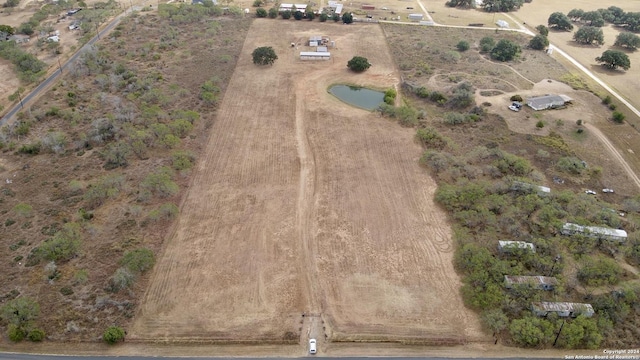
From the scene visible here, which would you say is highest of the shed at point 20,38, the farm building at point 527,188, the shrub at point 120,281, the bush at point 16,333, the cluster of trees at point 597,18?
the cluster of trees at point 597,18

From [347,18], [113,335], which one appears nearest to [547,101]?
[347,18]

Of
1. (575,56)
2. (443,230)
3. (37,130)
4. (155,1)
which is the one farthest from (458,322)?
(155,1)

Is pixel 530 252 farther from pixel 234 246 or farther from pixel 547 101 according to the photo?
pixel 547 101

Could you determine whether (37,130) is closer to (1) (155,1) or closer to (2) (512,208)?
(2) (512,208)

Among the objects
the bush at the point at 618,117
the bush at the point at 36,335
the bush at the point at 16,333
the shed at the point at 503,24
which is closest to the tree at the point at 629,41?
the shed at the point at 503,24

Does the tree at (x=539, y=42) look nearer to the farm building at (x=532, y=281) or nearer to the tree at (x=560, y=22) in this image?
the tree at (x=560, y=22)

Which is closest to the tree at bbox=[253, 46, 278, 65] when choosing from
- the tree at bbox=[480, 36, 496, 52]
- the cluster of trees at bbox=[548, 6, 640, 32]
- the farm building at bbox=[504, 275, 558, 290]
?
the tree at bbox=[480, 36, 496, 52]
